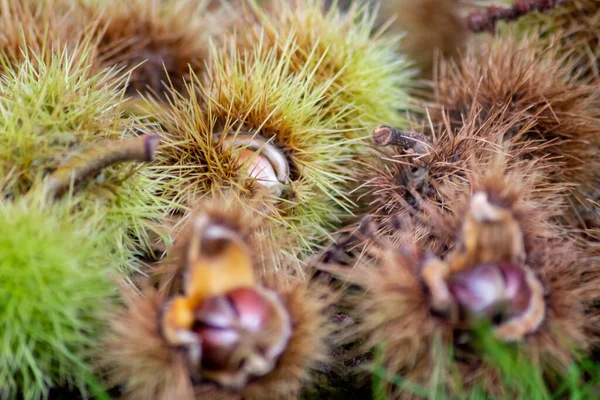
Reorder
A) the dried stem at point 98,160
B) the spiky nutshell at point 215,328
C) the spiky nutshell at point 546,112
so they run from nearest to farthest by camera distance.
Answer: the spiky nutshell at point 215,328 < the dried stem at point 98,160 < the spiky nutshell at point 546,112

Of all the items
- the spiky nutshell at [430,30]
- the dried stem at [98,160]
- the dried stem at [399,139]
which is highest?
the dried stem at [98,160]

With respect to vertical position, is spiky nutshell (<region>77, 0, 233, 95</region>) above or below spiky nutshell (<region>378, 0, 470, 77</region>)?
above

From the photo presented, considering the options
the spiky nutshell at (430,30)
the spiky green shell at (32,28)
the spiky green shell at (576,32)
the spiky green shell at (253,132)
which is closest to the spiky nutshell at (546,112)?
the spiky green shell at (576,32)

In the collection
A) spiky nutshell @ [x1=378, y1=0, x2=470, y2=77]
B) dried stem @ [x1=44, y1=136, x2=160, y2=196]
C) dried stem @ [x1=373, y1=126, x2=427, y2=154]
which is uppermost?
dried stem @ [x1=44, y1=136, x2=160, y2=196]

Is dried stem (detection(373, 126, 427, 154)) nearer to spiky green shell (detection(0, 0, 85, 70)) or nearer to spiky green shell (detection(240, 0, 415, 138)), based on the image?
spiky green shell (detection(240, 0, 415, 138))

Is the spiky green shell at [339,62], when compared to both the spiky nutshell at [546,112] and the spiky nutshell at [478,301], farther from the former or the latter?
the spiky nutshell at [478,301]

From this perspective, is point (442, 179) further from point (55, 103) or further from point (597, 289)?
point (55, 103)

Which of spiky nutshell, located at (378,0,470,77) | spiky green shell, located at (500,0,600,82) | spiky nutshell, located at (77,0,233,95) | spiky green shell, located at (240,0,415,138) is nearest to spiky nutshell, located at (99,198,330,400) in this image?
spiky green shell, located at (240,0,415,138)
